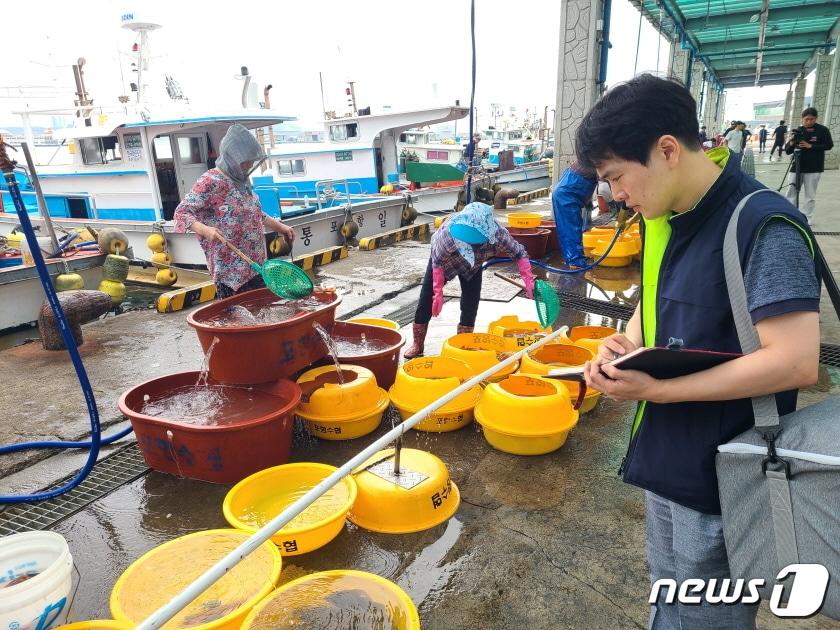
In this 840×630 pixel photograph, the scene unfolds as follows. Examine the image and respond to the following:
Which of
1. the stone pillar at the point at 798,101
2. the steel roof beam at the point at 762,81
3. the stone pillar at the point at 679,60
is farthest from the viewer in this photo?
the steel roof beam at the point at 762,81

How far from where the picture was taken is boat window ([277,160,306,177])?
1684 cm

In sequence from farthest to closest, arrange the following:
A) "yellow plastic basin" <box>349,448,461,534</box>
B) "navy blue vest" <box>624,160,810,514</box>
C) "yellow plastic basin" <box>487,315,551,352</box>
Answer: "yellow plastic basin" <box>487,315,551,352</box>
"yellow plastic basin" <box>349,448,461,534</box>
"navy blue vest" <box>624,160,810,514</box>

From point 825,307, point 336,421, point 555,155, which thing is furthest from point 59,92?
point 825,307

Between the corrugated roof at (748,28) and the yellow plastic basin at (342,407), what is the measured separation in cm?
1229

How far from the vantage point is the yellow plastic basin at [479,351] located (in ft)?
12.4

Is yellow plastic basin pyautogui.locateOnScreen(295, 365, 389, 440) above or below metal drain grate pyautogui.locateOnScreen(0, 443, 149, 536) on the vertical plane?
above

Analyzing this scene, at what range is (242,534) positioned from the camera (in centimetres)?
229

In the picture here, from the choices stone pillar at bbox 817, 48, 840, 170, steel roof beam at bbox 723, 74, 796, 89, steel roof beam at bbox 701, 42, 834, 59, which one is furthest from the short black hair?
steel roof beam at bbox 723, 74, 796, 89

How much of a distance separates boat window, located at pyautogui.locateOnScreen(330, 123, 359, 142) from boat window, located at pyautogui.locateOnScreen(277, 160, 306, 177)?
4.61 ft

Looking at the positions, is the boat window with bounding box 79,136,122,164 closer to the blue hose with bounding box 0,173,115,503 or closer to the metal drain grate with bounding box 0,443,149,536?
the metal drain grate with bounding box 0,443,149,536

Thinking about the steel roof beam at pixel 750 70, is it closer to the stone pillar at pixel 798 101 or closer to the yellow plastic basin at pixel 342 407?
the stone pillar at pixel 798 101

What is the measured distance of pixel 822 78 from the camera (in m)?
21.5

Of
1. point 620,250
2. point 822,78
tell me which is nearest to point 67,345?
point 620,250

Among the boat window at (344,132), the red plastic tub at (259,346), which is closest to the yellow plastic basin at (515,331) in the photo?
the red plastic tub at (259,346)
